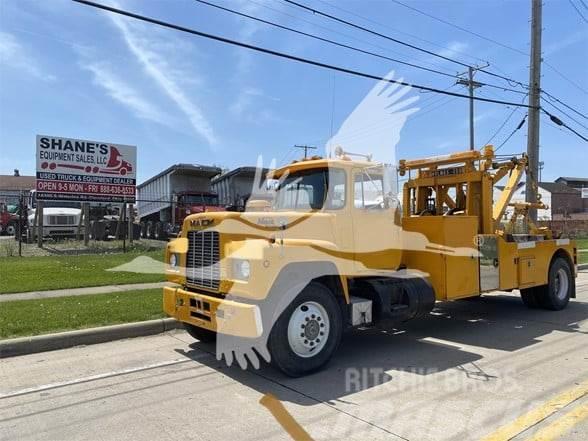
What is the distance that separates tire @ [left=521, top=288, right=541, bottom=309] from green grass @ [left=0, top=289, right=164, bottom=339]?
22.1 ft

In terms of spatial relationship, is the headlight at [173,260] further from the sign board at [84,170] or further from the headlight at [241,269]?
the sign board at [84,170]

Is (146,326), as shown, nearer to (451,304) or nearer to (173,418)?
(173,418)

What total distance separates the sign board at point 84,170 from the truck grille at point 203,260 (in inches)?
592

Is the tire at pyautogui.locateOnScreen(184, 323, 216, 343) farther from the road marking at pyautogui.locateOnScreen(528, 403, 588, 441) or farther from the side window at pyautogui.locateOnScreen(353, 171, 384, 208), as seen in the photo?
the road marking at pyautogui.locateOnScreen(528, 403, 588, 441)

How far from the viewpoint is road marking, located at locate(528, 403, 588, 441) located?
4.12m

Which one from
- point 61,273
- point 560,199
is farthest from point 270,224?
point 560,199

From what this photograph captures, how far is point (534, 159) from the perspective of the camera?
16.1 m

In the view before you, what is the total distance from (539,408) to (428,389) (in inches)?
40.0

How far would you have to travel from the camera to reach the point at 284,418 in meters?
4.55

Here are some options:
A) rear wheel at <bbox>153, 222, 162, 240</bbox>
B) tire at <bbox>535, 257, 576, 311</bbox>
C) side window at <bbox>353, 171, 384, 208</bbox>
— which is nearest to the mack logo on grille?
side window at <bbox>353, 171, 384, 208</bbox>

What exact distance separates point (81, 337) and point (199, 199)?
1747 cm

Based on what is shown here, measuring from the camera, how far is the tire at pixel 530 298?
1005cm

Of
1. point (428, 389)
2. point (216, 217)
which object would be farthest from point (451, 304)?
point (216, 217)

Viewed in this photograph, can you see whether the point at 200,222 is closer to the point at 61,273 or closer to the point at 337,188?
the point at 337,188
